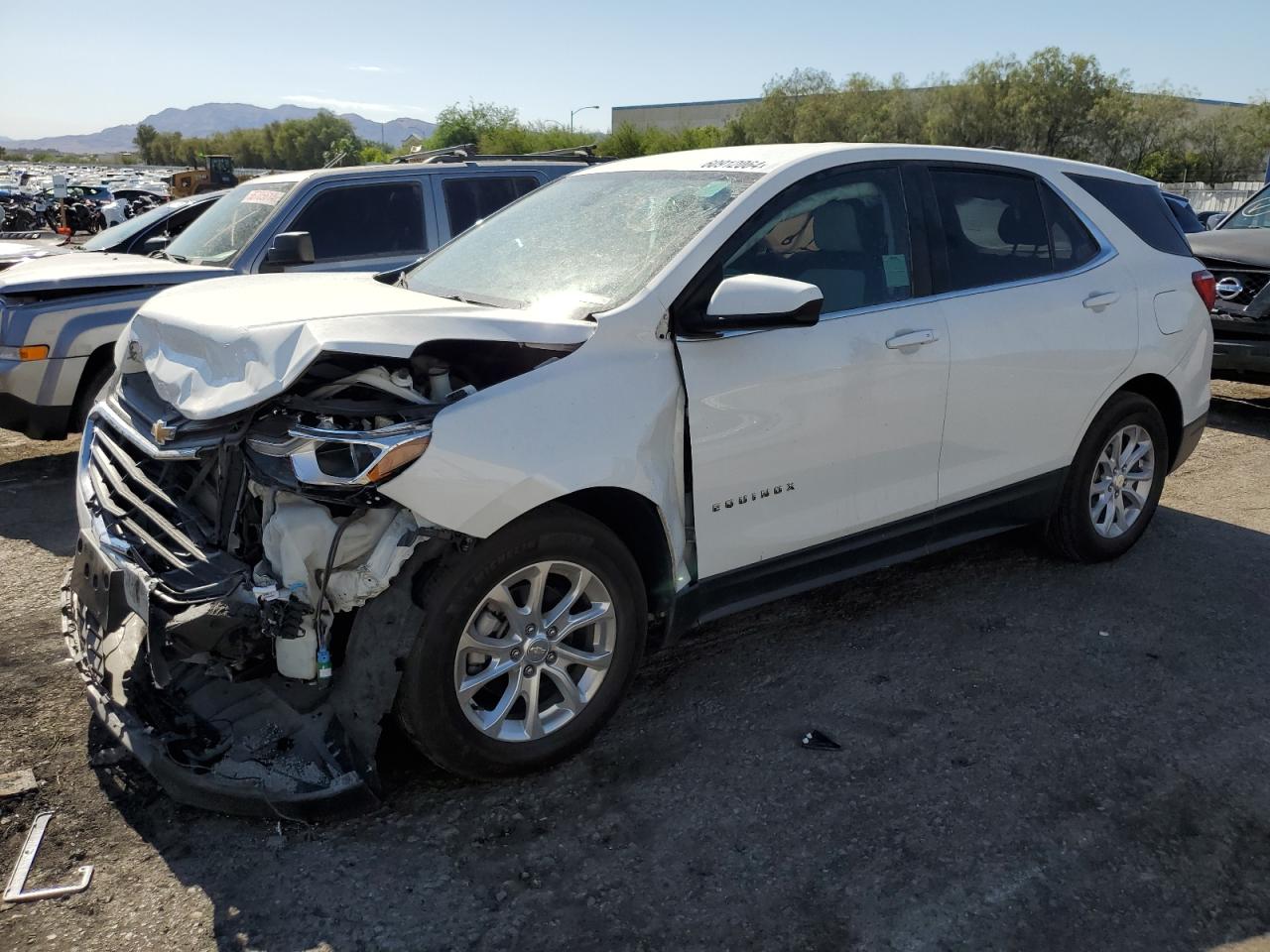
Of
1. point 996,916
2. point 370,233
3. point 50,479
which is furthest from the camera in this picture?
point 370,233

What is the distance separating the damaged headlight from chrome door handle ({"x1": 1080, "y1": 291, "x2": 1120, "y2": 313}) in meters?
3.15

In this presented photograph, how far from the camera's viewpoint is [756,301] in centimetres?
320

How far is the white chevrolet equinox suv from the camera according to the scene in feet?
9.27

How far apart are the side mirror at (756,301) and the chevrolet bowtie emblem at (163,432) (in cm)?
166

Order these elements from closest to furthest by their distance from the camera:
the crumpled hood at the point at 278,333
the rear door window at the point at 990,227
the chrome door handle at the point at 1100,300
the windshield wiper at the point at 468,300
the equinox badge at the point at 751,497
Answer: the crumpled hood at the point at 278,333
the equinox badge at the point at 751,497
the windshield wiper at the point at 468,300
the rear door window at the point at 990,227
the chrome door handle at the point at 1100,300

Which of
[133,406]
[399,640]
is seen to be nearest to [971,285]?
[399,640]

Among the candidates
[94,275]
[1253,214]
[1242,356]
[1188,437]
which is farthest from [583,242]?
[1253,214]

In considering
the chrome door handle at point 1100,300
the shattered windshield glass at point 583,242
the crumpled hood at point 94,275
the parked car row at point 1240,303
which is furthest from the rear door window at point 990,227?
the crumpled hood at point 94,275

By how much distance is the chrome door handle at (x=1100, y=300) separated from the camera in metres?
4.51

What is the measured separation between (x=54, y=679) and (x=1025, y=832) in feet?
11.2

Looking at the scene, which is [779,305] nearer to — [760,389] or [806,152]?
[760,389]

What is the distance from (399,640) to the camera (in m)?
2.83

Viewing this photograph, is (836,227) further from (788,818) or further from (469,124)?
(469,124)

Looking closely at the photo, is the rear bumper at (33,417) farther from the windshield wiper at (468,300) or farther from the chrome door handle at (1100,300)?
the chrome door handle at (1100,300)
